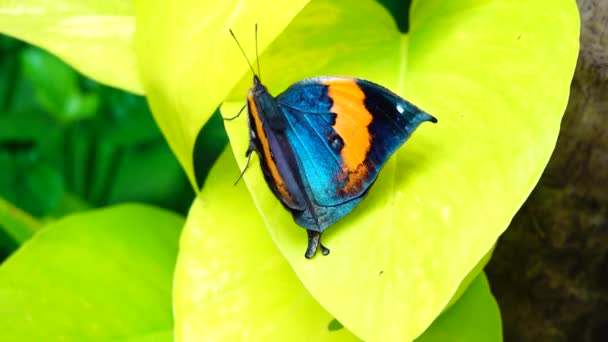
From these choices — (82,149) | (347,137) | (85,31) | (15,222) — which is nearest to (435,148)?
(347,137)

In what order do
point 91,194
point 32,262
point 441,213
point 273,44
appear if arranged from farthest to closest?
point 91,194 < point 32,262 < point 273,44 < point 441,213

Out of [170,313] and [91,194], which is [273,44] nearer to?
[170,313]

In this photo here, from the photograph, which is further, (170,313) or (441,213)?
(170,313)

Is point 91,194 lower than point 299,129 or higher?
lower

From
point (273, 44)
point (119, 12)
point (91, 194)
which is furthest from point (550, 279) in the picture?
point (91, 194)

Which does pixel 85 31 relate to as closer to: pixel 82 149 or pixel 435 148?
pixel 435 148

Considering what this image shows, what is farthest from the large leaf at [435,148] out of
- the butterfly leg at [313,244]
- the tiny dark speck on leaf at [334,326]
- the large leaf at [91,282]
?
the large leaf at [91,282]
